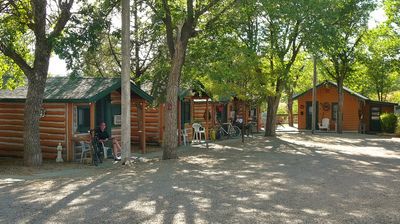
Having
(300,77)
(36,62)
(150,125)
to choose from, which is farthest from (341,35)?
(300,77)

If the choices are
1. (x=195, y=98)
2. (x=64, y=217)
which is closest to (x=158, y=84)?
(x=195, y=98)

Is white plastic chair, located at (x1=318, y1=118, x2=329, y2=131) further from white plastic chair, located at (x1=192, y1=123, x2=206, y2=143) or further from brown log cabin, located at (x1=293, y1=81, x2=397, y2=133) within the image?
white plastic chair, located at (x1=192, y1=123, x2=206, y2=143)

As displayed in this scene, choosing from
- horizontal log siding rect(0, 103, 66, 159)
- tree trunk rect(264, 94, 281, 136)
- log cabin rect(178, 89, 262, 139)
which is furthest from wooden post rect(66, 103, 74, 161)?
tree trunk rect(264, 94, 281, 136)

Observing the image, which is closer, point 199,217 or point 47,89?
point 199,217

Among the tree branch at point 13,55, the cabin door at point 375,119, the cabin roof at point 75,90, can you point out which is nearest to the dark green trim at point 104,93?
the cabin roof at point 75,90

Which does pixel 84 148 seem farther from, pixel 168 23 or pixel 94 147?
pixel 168 23

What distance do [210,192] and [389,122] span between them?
1080 inches

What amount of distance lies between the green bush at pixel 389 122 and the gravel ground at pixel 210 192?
18.4 m

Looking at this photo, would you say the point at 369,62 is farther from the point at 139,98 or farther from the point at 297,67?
the point at 139,98

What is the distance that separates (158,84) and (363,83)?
103ft

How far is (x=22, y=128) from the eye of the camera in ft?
58.4

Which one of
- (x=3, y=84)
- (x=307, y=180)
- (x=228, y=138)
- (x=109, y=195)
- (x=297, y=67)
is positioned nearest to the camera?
(x=109, y=195)

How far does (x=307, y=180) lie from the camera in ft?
38.7

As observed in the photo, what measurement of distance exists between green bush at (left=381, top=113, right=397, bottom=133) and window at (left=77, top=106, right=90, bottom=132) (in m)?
24.2
